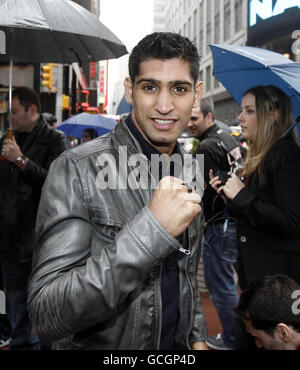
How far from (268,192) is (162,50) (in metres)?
1.72

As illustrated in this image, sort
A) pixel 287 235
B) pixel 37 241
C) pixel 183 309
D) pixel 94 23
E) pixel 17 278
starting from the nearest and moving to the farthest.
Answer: pixel 37 241 < pixel 183 309 < pixel 287 235 < pixel 94 23 < pixel 17 278

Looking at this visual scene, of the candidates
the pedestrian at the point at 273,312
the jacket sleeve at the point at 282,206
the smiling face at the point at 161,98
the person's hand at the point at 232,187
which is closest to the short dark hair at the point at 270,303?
the pedestrian at the point at 273,312

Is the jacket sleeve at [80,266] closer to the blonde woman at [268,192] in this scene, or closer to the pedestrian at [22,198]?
the blonde woman at [268,192]

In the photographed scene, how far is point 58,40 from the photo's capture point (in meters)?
4.12

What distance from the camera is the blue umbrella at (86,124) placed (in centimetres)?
992

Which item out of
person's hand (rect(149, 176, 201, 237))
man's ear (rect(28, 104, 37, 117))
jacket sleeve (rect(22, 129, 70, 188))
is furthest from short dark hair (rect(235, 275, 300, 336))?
man's ear (rect(28, 104, 37, 117))

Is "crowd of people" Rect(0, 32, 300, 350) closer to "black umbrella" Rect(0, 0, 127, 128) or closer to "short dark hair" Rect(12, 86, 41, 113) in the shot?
"black umbrella" Rect(0, 0, 127, 128)

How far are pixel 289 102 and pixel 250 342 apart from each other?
6.27 feet

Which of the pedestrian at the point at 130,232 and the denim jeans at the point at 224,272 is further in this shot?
the denim jeans at the point at 224,272

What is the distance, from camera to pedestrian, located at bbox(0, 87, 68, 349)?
12.9 ft

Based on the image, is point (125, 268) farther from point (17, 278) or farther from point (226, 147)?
point (226, 147)

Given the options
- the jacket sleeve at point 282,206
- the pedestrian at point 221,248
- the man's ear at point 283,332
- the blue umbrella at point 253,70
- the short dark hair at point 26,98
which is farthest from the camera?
the pedestrian at point 221,248

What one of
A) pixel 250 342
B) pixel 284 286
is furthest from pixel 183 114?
pixel 250 342

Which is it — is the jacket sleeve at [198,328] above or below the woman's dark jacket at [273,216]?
below
